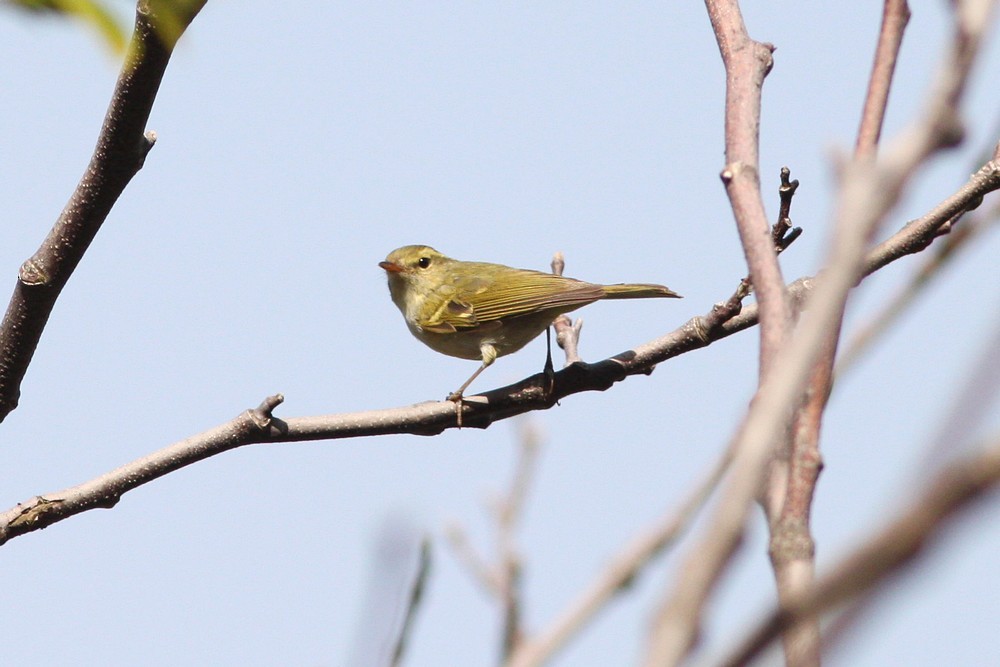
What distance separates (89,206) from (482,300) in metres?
4.63

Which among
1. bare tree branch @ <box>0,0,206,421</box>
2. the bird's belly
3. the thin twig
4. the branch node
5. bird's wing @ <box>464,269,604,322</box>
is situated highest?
bird's wing @ <box>464,269,604,322</box>

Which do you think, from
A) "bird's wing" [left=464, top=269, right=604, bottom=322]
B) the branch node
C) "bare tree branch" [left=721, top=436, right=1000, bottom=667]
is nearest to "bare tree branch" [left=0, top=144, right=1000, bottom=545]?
the branch node

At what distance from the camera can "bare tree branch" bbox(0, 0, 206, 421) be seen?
3174mm

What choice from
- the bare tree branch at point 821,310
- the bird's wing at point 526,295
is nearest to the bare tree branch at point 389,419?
the bird's wing at point 526,295

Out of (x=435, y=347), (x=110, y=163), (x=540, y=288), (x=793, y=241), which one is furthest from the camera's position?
(x=435, y=347)

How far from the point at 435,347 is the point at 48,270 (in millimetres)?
4750

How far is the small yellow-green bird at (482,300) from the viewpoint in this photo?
698cm

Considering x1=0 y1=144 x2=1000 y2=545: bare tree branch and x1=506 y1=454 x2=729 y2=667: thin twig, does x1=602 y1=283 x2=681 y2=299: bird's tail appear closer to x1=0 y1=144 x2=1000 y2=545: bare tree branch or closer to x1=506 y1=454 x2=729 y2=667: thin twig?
x1=0 y1=144 x2=1000 y2=545: bare tree branch

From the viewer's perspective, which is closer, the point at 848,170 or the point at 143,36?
the point at 848,170

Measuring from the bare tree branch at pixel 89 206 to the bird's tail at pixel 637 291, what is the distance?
12.3ft

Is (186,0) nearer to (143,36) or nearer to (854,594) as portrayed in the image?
(143,36)

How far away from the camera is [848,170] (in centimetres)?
95

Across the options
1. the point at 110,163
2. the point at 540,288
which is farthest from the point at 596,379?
the point at 540,288

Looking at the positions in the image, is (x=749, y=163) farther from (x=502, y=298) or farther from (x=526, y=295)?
(x=502, y=298)
